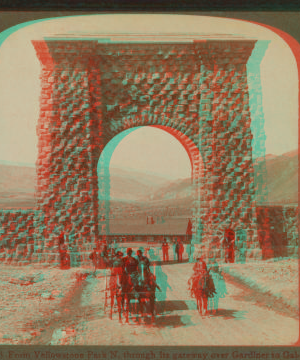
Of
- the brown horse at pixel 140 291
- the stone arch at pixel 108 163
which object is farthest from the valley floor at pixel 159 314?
the stone arch at pixel 108 163

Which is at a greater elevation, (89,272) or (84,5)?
(84,5)

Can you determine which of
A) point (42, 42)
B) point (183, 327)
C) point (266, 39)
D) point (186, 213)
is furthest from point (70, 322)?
point (266, 39)

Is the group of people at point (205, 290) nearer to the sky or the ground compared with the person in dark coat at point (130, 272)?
nearer to the ground

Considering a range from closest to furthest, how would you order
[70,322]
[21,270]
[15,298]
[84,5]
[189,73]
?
[84,5] < [70,322] < [15,298] < [21,270] < [189,73]

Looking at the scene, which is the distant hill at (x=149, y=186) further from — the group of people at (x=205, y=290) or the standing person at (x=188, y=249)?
the group of people at (x=205, y=290)

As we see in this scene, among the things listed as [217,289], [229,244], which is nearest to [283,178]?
[229,244]

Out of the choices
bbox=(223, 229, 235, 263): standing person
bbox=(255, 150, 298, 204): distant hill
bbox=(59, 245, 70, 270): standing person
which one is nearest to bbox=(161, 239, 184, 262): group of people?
bbox=(223, 229, 235, 263): standing person

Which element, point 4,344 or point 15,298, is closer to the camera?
point 4,344

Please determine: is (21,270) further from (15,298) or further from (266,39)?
(266,39)

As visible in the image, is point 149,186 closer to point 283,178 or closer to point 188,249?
point 188,249
